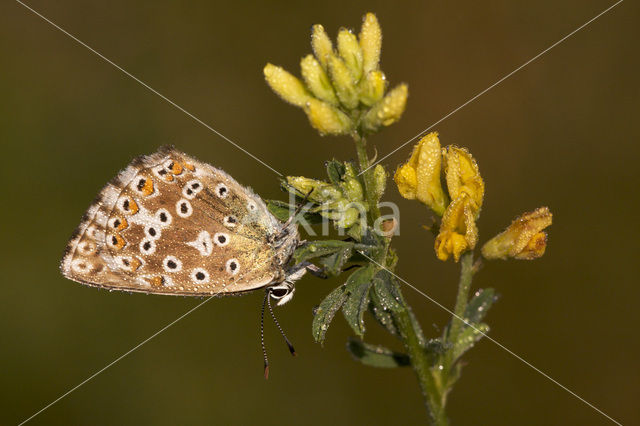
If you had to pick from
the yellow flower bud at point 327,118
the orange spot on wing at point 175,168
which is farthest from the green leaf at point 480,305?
the orange spot on wing at point 175,168

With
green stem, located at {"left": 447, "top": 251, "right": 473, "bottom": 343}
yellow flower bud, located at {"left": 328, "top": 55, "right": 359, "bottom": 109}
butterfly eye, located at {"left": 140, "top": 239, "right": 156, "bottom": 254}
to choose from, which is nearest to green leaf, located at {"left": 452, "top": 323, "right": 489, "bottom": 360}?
green stem, located at {"left": 447, "top": 251, "right": 473, "bottom": 343}

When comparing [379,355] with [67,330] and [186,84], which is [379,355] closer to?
[67,330]

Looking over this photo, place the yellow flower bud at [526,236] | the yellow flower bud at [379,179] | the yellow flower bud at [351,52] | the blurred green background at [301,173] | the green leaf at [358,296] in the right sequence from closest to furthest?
1. the green leaf at [358,296]
2. the yellow flower bud at [379,179]
3. the yellow flower bud at [351,52]
4. the yellow flower bud at [526,236]
5. the blurred green background at [301,173]

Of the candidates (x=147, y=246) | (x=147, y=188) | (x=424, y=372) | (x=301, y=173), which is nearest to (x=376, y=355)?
(x=424, y=372)

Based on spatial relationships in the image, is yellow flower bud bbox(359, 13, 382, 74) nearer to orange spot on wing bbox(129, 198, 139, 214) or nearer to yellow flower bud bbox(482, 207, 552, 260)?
yellow flower bud bbox(482, 207, 552, 260)

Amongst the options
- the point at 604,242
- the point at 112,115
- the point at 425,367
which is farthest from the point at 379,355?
the point at 112,115

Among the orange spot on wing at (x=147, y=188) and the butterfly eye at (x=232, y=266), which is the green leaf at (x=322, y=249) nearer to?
the butterfly eye at (x=232, y=266)
